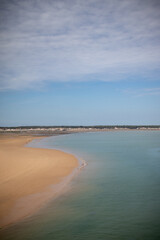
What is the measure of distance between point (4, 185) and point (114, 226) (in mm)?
5751

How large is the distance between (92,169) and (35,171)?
155 inches

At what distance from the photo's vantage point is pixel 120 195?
9.88 metres

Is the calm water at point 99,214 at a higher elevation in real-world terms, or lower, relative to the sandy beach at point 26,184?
lower

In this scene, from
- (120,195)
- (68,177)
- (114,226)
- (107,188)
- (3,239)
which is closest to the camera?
(3,239)

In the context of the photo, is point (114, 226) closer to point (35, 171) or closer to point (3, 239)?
point (3, 239)

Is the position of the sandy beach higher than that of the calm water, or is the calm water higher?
the sandy beach

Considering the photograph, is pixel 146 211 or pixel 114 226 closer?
pixel 114 226

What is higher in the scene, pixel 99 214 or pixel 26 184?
pixel 26 184

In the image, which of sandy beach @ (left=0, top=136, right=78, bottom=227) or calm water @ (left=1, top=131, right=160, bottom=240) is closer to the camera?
calm water @ (left=1, top=131, right=160, bottom=240)

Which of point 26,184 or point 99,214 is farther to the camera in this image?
point 26,184

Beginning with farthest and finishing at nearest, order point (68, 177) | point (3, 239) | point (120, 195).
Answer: point (68, 177)
point (120, 195)
point (3, 239)

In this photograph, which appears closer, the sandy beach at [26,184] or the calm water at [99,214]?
the calm water at [99,214]

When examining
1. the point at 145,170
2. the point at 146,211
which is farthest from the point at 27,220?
the point at 145,170

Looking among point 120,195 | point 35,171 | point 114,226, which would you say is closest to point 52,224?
point 114,226
